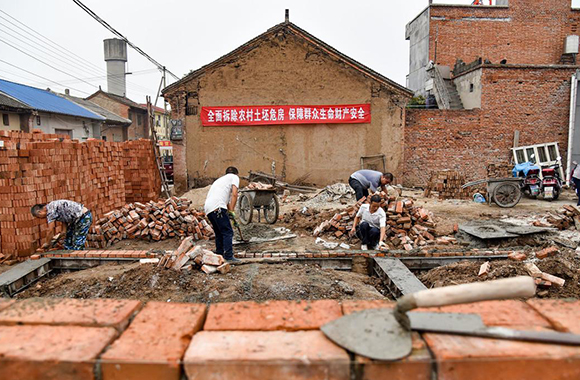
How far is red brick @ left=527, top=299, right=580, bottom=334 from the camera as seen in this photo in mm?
1868

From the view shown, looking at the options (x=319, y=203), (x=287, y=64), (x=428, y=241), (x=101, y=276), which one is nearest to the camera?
(x=101, y=276)

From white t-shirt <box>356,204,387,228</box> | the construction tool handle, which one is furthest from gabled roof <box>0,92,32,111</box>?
the construction tool handle

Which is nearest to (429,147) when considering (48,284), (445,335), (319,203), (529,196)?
(529,196)

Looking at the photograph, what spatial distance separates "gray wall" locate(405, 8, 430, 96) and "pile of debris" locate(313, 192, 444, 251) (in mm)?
14612

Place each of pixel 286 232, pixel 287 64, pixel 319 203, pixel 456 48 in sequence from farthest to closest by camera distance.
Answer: pixel 456 48 → pixel 287 64 → pixel 319 203 → pixel 286 232

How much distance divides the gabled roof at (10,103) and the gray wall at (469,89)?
814 inches

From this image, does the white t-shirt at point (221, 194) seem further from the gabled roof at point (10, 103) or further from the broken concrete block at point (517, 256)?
the gabled roof at point (10, 103)

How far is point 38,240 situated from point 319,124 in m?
10.5

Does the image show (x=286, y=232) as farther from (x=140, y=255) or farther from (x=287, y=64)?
(x=287, y=64)

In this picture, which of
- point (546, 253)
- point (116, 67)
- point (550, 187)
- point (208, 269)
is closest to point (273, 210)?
point (208, 269)

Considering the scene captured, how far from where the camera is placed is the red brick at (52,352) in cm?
168

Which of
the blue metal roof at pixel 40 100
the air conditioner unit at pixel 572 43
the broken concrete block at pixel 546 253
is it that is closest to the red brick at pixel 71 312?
the broken concrete block at pixel 546 253

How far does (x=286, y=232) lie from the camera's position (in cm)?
897

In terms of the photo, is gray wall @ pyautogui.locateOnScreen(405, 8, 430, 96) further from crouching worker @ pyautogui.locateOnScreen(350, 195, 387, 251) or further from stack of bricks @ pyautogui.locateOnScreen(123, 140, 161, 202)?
crouching worker @ pyautogui.locateOnScreen(350, 195, 387, 251)
